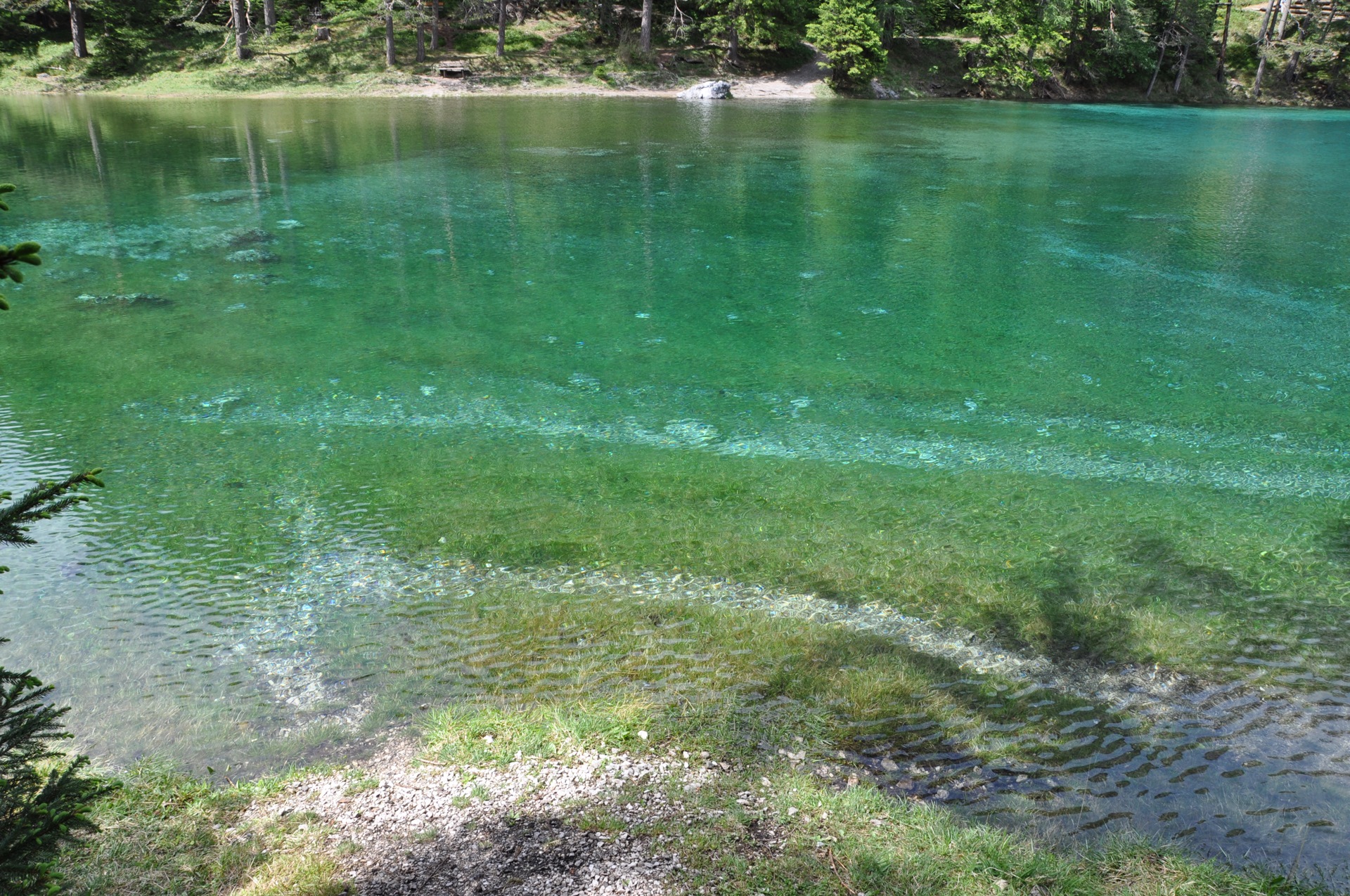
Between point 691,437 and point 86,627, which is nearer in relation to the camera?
point 86,627

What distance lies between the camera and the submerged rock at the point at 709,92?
42.6 meters

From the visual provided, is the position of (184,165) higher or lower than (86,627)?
higher

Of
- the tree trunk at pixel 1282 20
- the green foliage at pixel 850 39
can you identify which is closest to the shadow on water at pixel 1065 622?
the green foliage at pixel 850 39

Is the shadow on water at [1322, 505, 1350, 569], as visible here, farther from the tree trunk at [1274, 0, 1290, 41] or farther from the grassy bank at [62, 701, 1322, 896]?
the tree trunk at [1274, 0, 1290, 41]

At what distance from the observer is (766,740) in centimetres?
497

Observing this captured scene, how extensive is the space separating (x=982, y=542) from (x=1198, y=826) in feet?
9.97

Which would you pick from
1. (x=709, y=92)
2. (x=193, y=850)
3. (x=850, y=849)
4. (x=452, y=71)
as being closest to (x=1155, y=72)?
(x=709, y=92)

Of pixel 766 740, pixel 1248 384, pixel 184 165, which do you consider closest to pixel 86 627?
pixel 766 740

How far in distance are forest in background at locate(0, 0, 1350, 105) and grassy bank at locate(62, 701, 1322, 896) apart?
44.4 meters

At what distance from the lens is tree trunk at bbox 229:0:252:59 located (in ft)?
140

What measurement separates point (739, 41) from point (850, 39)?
265 inches

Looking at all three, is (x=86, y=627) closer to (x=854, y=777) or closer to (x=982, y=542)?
(x=854, y=777)

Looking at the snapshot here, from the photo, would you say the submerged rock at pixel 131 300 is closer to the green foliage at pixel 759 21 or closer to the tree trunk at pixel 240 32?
the tree trunk at pixel 240 32

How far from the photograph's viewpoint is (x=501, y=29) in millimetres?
45062
